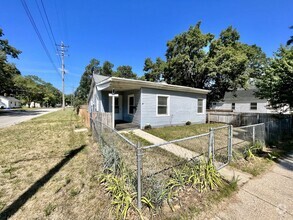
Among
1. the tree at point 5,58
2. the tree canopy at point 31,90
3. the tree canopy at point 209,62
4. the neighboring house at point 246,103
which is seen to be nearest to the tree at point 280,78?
the tree canopy at point 209,62

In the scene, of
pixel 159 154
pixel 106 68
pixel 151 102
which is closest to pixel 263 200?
pixel 159 154

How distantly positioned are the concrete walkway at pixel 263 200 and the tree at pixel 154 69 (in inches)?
796

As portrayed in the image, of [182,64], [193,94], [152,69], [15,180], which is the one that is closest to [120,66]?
[152,69]

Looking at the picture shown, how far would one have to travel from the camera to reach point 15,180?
11.8 ft

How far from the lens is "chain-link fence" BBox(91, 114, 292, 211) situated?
264 centimetres

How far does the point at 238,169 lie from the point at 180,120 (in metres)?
7.72

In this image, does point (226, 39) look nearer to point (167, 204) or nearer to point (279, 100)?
point (279, 100)

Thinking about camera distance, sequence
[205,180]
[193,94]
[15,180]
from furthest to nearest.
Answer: [193,94], [15,180], [205,180]

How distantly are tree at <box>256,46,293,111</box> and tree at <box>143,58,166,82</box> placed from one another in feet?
50.0

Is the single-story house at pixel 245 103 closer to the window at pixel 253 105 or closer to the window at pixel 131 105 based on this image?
the window at pixel 253 105

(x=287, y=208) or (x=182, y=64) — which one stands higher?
(x=182, y=64)

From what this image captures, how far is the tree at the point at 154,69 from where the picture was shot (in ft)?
75.6

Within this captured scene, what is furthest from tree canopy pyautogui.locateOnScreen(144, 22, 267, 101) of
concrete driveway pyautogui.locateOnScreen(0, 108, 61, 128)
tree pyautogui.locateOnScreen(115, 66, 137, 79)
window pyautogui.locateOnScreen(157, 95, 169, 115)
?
tree pyautogui.locateOnScreen(115, 66, 137, 79)

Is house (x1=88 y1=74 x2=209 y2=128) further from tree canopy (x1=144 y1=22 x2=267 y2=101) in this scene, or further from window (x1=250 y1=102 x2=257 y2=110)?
window (x1=250 y1=102 x2=257 y2=110)
